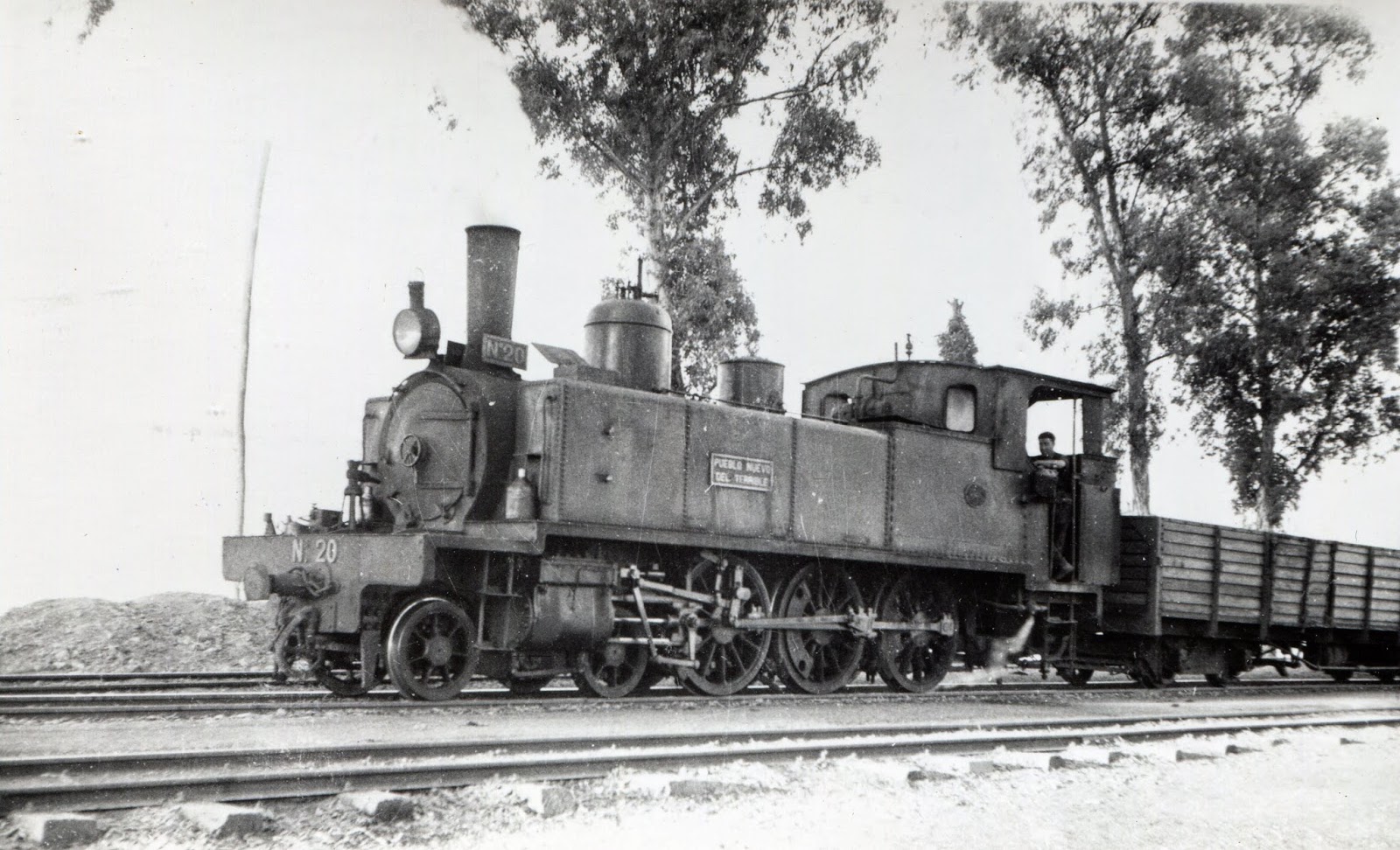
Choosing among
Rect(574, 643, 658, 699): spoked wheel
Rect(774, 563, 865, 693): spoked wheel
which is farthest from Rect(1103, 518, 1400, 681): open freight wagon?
Rect(574, 643, 658, 699): spoked wheel

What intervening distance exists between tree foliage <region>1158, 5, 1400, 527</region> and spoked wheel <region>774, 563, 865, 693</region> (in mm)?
5970

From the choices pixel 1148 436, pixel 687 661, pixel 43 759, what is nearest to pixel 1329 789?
pixel 687 661

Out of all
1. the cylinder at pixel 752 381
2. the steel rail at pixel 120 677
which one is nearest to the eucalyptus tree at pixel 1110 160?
the cylinder at pixel 752 381

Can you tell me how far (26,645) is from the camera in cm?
1037

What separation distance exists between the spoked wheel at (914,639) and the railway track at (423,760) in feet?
8.52

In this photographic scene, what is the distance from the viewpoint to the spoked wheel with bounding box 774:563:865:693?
923 centimetres

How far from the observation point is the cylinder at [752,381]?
9789 mm

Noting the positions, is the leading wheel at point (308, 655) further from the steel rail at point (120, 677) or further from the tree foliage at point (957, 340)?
the tree foliage at point (957, 340)

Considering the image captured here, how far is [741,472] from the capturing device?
29.0 feet

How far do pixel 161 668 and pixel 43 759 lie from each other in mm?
6535

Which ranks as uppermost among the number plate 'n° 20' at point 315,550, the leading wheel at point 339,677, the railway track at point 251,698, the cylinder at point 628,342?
the cylinder at point 628,342

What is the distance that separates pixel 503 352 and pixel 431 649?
7.01 feet

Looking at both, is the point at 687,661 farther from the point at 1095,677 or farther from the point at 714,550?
the point at 1095,677

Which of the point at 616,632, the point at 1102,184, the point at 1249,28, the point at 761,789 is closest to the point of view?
the point at 761,789
